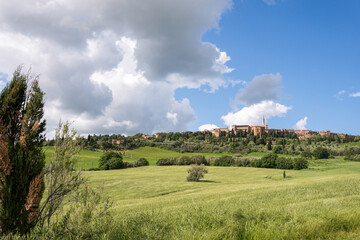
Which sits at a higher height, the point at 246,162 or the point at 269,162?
the point at 269,162

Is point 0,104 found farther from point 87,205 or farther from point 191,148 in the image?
point 191,148

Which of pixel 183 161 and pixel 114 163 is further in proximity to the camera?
pixel 183 161

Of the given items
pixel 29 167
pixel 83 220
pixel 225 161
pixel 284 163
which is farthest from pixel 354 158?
pixel 29 167

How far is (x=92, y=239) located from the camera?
24.7 ft

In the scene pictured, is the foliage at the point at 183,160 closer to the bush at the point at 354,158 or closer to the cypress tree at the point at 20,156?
the bush at the point at 354,158

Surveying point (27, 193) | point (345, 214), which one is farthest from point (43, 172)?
point (345, 214)

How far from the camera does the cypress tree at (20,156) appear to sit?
7.77m

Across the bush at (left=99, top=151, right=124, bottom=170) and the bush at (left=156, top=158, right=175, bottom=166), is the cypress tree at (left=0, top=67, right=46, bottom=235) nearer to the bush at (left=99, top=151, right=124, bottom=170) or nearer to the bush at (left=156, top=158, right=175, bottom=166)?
the bush at (left=99, top=151, right=124, bottom=170)

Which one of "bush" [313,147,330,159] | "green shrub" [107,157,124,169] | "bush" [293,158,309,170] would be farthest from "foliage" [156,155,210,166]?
"bush" [313,147,330,159]

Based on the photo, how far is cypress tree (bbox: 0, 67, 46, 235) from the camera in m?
7.77

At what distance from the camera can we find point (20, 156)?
8.03 metres

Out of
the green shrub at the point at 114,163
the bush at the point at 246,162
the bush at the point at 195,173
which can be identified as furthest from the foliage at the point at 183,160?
the bush at the point at 195,173

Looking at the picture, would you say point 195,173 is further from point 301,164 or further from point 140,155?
point 140,155

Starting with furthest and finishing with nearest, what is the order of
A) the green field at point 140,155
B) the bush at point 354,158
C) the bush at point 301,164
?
1. the green field at point 140,155
2. the bush at point 354,158
3. the bush at point 301,164
